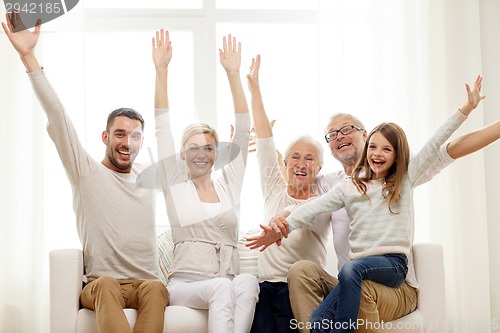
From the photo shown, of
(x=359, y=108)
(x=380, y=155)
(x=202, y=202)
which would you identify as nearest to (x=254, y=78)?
(x=202, y=202)

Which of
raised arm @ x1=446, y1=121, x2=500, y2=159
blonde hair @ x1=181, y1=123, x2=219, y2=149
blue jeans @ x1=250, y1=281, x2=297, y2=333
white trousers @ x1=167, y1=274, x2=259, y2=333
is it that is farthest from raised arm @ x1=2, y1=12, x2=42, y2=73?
raised arm @ x1=446, y1=121, x2=500, y2=159

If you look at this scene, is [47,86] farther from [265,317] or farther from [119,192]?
[265,317]

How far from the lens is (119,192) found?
2531 millimetres

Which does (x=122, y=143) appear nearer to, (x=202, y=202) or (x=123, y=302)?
(x=202, y=202)

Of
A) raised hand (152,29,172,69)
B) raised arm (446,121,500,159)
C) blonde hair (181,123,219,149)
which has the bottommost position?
raised arm (446,121,500,159)

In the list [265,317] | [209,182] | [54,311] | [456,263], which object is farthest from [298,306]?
[456,263]

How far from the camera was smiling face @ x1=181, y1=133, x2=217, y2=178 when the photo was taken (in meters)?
2.62

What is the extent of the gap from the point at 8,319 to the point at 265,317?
1.65 meters

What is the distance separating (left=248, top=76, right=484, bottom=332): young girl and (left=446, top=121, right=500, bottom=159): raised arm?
0.07 meters

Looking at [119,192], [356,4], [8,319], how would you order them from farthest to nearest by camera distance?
[356,4] < [8,319] < [119,192]

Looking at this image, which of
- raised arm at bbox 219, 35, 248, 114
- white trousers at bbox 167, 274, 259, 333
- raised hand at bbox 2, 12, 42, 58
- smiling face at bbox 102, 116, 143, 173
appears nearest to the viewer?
white trousers at bbox 167, 274, 259, 333

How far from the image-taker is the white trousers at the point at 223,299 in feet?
7.41

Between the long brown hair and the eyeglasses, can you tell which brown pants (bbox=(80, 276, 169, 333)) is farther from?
the eyeglasses

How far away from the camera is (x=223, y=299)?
229 cm
